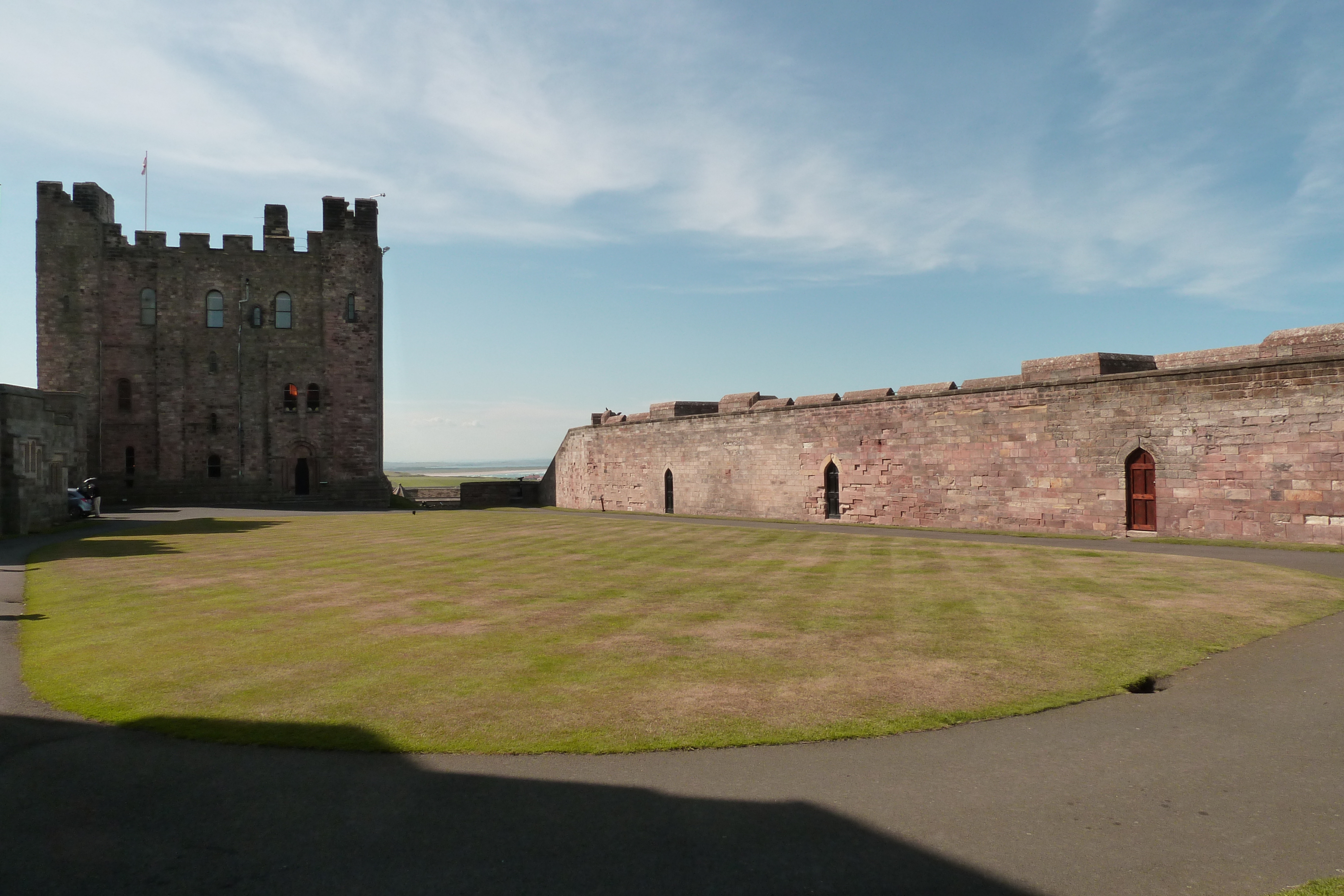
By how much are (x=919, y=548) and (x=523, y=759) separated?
496 inches

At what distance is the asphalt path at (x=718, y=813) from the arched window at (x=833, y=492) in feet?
63.1

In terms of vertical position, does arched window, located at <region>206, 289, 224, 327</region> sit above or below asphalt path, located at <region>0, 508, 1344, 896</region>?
above

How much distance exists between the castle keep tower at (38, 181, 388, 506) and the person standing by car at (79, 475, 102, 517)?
3.85 metres

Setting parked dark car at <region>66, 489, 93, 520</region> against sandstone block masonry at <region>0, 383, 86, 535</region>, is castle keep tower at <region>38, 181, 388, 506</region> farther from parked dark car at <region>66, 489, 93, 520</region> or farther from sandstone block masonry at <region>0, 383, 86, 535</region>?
sandstone block masonry at <region>0, 383, 86, 535</region>

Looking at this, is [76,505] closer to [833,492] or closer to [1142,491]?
[833,492]

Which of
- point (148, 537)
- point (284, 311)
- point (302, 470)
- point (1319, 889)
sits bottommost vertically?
point (1319, 889)

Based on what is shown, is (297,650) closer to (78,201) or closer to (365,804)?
(365,804)

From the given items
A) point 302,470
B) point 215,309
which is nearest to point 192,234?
point 215,309

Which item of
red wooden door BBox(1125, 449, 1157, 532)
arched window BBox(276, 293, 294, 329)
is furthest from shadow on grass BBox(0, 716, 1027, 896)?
arched window BBox(276, 293, 294, 329)

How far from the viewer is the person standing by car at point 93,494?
91.0 feet

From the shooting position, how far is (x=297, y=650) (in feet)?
25.2

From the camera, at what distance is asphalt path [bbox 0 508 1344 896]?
12.1 ft

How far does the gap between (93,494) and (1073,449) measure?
37475mm

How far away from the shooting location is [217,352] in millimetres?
38406
